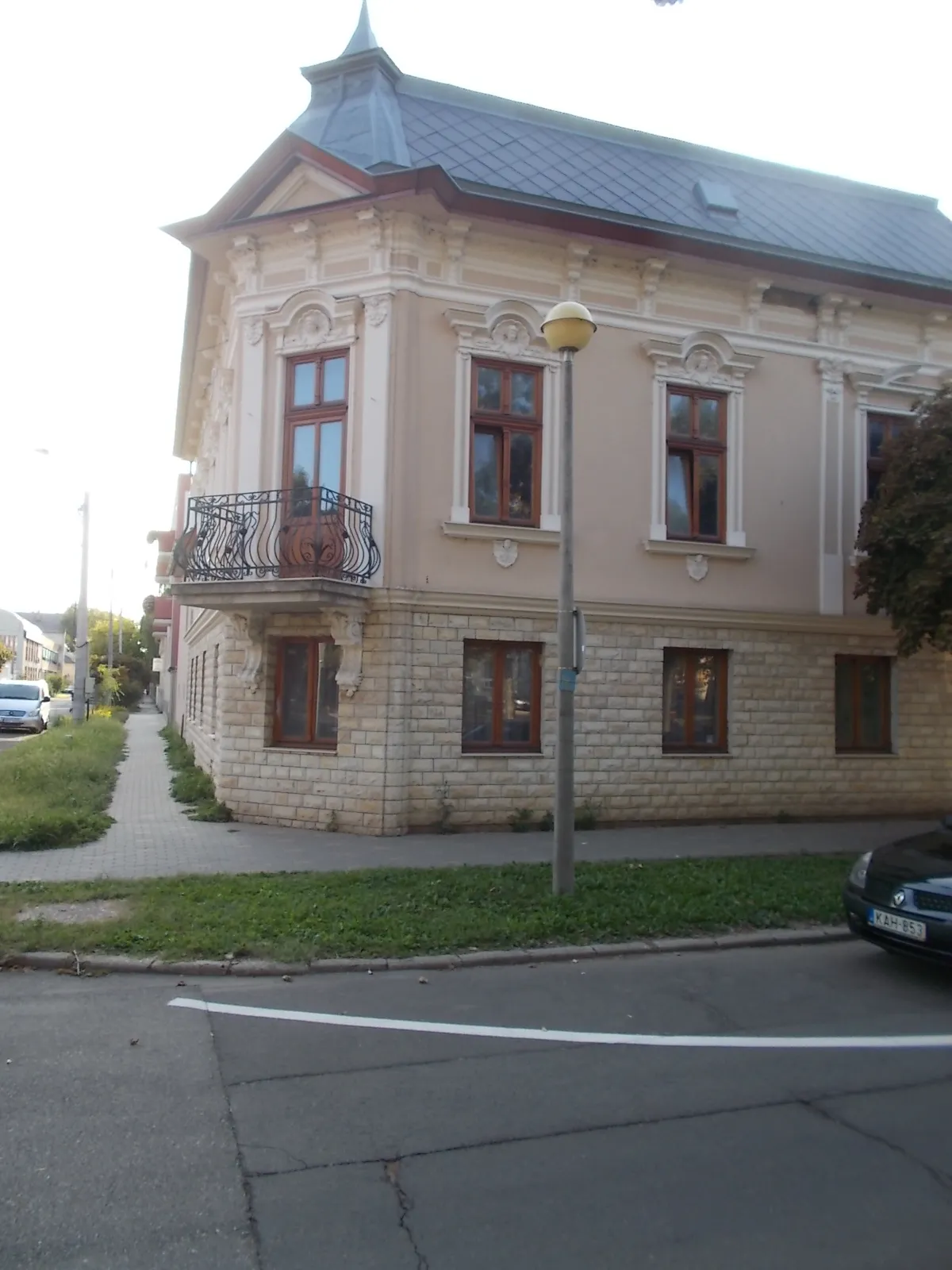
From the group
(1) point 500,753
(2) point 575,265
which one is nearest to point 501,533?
(1) point 500,753

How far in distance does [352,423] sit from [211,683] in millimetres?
7124

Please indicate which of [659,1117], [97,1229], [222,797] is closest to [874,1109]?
[659,1117]

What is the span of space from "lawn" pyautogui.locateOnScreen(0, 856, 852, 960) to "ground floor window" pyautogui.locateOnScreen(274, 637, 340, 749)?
141 inches

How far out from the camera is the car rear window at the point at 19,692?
35.7m

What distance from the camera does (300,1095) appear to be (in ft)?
15.7

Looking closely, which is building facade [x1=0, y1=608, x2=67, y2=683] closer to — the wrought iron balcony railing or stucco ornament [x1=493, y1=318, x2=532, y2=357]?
the wrought iron balcony railing

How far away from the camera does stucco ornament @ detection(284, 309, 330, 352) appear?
43.2ft

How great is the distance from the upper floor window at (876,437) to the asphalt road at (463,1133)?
10140mm

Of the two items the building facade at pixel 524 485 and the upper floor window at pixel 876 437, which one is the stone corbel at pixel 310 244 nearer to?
the building facade at pixel 524 485

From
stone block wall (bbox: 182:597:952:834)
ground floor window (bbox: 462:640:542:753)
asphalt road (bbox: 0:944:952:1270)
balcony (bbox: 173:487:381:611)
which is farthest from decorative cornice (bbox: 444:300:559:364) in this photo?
asphalt road (bbox: 0:944:952:1270)

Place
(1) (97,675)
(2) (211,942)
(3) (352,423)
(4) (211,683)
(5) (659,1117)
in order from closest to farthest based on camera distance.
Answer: (5) (659,1117), (2) (211,942), (3) (352,423), (4) (211,683), (1) (97,675)

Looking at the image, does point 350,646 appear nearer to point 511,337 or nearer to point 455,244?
point 511,337

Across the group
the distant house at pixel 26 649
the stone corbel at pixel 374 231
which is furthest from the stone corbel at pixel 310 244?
the distant house at pixel 26 649

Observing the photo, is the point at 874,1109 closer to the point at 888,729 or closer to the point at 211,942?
the point at 211,942
